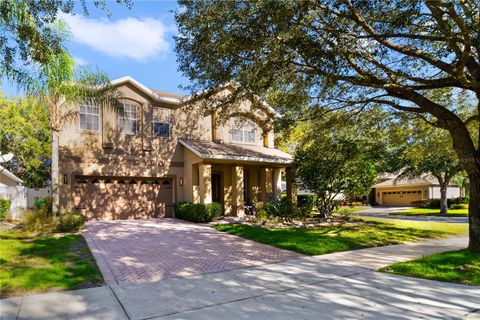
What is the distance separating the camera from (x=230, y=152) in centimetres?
1841

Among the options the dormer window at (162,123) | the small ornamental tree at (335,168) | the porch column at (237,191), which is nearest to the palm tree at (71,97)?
the dormer window at (162,123)

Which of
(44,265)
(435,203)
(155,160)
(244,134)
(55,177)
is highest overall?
(244,134)

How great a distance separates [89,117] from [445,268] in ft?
52.7

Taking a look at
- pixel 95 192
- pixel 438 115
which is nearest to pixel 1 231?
pixel 95 192

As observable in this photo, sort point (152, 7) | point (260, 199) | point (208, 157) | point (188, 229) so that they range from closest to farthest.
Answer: point (152, 7) → point (188, 229) → point (208, 157) → point (260, 199)

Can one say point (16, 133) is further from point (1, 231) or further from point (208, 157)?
point (208, 157)

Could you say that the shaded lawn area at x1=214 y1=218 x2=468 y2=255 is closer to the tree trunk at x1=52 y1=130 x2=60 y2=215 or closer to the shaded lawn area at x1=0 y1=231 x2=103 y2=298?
the shaded lawn area at x1=0 y1=231 x2=103 y2=298

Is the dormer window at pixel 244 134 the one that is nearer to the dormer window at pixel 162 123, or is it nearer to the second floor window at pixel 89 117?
the dormer window at pixel 162 123

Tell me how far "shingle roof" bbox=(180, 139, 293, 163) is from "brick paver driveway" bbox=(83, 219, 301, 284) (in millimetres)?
4330

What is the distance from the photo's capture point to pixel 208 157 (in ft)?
55.9

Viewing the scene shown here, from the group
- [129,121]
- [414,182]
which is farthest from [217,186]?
[414,182]

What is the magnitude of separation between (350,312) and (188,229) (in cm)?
993

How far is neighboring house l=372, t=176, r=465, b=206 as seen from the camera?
133 feet

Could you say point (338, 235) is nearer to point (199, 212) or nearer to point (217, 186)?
point (199, 212)
